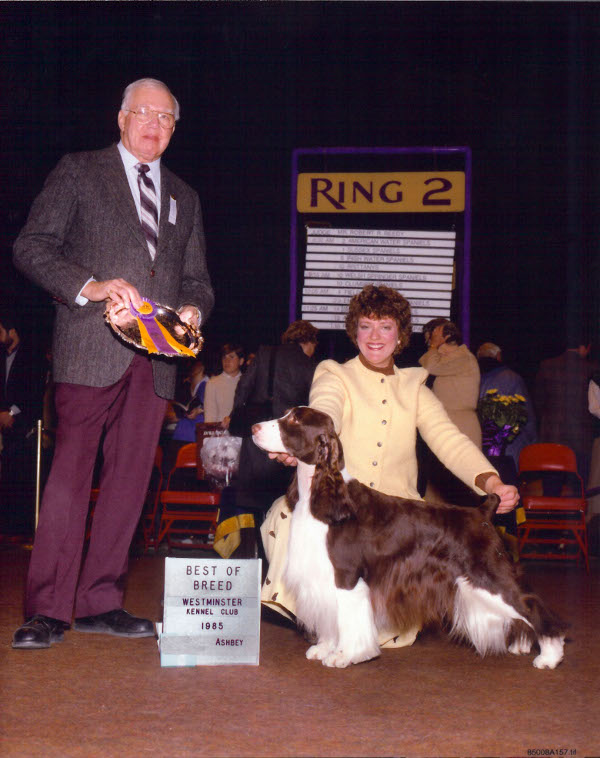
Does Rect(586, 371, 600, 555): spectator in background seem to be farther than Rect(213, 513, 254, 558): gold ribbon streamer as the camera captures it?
Yes

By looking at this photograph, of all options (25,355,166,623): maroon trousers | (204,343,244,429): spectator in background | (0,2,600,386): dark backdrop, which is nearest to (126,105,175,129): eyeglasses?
(25,355,166,623): maroon trousers

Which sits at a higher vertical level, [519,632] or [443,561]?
[443,561]

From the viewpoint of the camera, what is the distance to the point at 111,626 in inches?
116

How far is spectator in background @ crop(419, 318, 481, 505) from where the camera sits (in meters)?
5.17

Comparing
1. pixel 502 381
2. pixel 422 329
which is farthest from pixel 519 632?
pixel 502 381

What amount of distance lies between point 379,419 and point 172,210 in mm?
1036

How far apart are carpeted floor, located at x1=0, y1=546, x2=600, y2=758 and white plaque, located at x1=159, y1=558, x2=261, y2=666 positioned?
57mm

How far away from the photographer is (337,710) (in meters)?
2.20

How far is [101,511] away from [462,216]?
4.09 metres

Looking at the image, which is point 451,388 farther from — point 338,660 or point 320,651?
point 338,660

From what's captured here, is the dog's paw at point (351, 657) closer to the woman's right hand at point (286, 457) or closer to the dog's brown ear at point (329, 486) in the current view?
the dog's brown ear at point (329, 486)

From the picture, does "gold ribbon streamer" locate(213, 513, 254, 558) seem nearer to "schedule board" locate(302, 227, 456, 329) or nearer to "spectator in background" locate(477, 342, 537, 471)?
"schedule board" locate(302, 227, 456, 329)

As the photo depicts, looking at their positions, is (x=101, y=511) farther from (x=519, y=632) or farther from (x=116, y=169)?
(x=519, y=632)

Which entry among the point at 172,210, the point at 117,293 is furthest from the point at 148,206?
the point at 117,293
